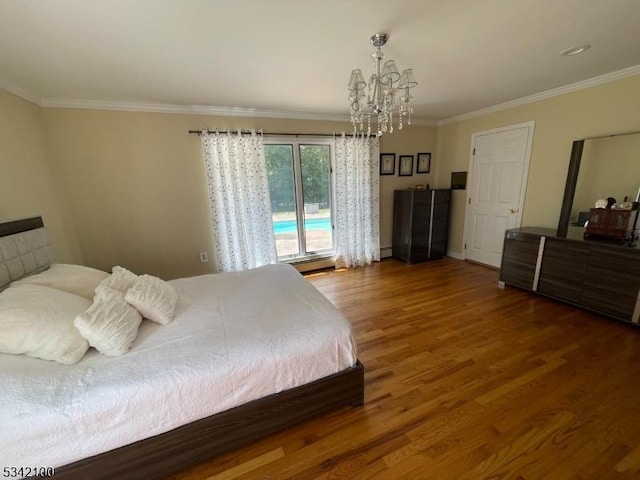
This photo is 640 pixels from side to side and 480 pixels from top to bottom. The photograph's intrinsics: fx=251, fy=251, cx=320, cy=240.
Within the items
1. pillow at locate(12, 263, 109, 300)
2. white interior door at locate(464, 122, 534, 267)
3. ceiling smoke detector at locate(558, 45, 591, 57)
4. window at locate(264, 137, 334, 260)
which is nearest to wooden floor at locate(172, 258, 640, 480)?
pillow at locate(12, 263, 109, 300)

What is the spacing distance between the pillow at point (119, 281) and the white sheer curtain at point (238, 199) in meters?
1.57

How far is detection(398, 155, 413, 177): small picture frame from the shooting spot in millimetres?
4316

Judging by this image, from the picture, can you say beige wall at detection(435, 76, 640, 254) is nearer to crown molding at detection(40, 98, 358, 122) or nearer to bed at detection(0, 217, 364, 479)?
crown molding at detection(40, 98, 358, 122)

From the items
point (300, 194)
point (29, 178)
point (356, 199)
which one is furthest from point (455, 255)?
point (29, 178)

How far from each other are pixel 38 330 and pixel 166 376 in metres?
0.64

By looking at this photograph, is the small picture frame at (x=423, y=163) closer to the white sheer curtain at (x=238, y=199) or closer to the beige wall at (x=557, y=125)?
the beige wall at (x=557, y=125)

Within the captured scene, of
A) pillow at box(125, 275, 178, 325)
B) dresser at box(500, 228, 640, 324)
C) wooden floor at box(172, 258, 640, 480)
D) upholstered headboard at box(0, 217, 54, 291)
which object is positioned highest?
upholstered headboard at box(0, 217, 54, 291)

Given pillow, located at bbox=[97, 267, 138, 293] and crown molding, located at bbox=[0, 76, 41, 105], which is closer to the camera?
pillow, located at bbox=[97, 267, 138, 293]

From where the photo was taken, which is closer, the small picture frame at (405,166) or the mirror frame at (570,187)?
the mirror frame at (570,187)

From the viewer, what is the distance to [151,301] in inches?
61.0

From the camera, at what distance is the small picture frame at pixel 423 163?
4.44 m

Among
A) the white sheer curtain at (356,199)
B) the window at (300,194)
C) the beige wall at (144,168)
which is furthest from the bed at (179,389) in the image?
the white sheer curtain at (356,199)

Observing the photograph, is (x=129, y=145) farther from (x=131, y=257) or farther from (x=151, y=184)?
(x=131, y=257)

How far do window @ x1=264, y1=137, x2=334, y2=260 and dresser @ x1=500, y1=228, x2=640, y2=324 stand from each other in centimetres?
250
